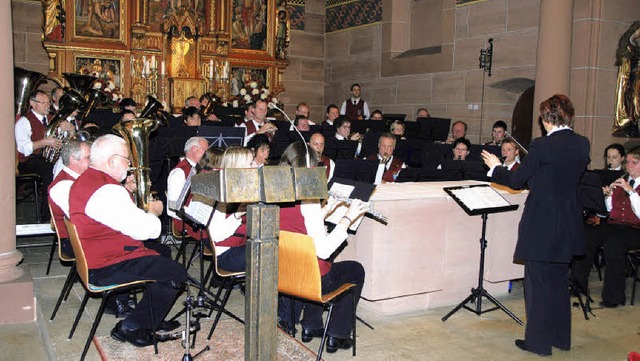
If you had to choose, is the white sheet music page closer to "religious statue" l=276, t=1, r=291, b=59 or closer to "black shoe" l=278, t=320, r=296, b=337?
"black shoe" l=278, t=320, r=296, b=337

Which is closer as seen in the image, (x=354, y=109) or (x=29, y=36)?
(x=29, y=36)

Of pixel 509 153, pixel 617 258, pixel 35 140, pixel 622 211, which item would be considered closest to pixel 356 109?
pixel 509 153

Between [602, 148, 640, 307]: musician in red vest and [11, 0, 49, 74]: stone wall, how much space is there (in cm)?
1233

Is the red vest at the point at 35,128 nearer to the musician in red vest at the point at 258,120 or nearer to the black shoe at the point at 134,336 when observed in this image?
the musician in red vest at the point at 258,120

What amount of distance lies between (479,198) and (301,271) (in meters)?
1.90

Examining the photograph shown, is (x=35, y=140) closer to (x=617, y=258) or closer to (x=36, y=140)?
(x=36, y=140)

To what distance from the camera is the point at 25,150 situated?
7.77m

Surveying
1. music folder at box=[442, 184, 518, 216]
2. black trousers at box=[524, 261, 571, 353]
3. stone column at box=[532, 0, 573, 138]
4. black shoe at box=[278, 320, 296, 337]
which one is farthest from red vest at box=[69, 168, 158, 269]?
A: stone column at box=[532, 0, 573, 138]

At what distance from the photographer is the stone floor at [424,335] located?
456cm

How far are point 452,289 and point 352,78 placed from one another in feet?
38.5

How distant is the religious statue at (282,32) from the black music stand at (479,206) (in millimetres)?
11758

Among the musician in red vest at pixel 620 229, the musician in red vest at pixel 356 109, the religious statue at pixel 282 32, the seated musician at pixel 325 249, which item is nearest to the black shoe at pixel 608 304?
the musician in red vest at pixel 620 229

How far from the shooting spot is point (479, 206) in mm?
5012

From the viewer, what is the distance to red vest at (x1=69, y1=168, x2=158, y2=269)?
4094mm
